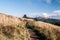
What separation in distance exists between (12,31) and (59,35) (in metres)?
5.83

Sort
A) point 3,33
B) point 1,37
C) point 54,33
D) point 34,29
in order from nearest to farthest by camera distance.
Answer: point 1,37
point 3,33
point 54,33
point 34,29

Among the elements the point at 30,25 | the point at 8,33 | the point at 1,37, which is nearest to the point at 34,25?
the point at 30,25

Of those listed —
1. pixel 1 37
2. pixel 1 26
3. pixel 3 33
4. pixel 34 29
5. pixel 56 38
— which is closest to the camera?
pixel 1 37

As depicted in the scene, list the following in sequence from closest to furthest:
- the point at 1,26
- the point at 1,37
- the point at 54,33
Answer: the point at 1,37 → the point at 1,26 → the point at 54,33

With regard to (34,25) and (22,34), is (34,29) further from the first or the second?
(22,34)

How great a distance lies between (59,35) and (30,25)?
341 inches

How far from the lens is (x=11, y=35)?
17250mm

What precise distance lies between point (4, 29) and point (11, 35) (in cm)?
93

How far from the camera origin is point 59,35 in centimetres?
2177

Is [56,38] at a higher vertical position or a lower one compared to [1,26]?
lower

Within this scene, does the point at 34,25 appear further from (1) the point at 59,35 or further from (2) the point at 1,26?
(2) the point at 1,26

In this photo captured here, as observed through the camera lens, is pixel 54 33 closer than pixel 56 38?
No

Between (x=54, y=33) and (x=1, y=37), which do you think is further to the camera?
(x=54, y=33)

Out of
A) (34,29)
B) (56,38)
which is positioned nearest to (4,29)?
(56,38)
